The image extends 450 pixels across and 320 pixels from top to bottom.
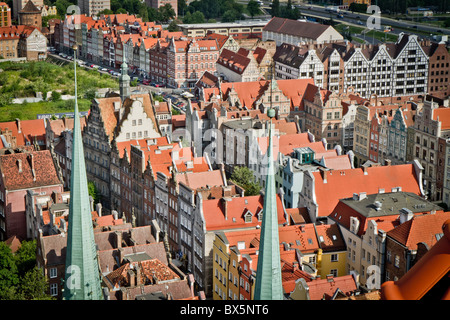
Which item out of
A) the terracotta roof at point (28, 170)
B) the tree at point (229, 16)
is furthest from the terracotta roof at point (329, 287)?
the tree at point (229, 16)

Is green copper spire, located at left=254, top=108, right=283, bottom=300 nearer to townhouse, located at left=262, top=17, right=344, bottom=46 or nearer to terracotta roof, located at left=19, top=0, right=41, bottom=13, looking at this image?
townhouse, located at left=262, top=17, right=344, bottom=46

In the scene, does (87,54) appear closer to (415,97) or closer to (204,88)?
(204,88)

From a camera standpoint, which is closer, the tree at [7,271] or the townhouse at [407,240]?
the townhouse at [407,240]

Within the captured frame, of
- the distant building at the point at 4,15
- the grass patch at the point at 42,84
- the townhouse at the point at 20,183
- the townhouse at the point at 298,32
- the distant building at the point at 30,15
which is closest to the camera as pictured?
the townhouse at the point at 20,183

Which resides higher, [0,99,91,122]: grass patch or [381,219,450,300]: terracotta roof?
[381,219,450,300]: terracotta roof

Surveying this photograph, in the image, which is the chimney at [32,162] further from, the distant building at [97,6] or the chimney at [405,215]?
the distant building at [97,6]

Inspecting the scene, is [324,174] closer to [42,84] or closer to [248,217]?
[248,217]

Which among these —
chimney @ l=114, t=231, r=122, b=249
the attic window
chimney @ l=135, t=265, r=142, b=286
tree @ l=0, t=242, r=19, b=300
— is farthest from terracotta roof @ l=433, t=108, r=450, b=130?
tree @ l=0, t=242, r=19, b=300
